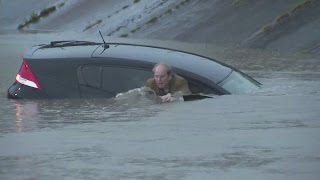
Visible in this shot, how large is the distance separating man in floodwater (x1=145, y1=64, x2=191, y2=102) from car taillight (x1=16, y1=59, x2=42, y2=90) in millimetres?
1365

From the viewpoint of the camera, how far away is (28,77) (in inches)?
450

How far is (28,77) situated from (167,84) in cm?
173

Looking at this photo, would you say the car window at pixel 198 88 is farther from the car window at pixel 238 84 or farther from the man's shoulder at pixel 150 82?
the man's shoulder at pixel 150 82

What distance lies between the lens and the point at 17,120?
1070 centimetres

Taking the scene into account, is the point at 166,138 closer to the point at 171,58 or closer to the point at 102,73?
the point at 102,73

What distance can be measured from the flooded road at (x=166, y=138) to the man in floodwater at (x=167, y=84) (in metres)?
0.16

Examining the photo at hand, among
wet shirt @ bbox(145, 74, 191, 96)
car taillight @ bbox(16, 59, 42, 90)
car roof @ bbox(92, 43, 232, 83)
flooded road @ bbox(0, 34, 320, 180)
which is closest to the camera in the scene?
flooded road @ bbox(0, 34, 320, 180)

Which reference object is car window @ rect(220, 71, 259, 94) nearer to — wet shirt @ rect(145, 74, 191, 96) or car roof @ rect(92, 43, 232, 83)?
car roof @ rect(92, 43, 232, 83)

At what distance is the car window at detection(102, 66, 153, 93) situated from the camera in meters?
11.1

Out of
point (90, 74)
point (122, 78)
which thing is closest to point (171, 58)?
point (122, 78)

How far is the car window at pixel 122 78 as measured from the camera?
1112 centimetres

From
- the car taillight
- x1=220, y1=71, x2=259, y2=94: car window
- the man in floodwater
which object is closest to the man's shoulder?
the man in floodwater

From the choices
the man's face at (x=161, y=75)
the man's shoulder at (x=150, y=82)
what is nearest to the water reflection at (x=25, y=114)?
the man's shoulder at (x=150, y=82)

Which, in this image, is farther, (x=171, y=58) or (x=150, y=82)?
(x=171, y=58)
